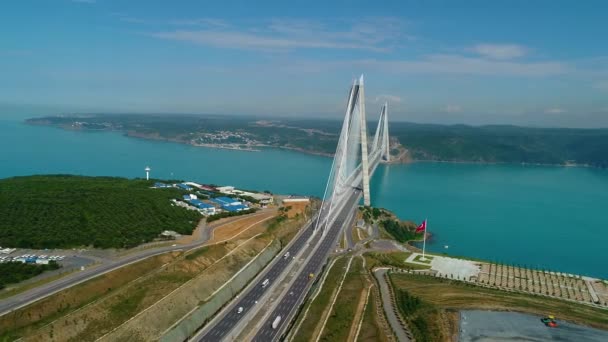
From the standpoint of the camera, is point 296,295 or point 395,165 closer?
point 296,295

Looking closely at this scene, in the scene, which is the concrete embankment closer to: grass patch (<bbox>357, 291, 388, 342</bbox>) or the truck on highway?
the truck on highway

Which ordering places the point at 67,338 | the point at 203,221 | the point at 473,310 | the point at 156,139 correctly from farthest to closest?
the point at 156,139 < the point at 203,221 < the point at 473,310 < the point at 67,338

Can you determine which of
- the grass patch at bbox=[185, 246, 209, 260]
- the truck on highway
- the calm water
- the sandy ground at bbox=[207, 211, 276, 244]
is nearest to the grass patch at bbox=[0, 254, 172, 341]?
the grass patch at bbox=[185, 246, 209, 260]

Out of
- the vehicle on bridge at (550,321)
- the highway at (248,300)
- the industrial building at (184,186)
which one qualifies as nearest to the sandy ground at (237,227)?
the highway at (248,300)

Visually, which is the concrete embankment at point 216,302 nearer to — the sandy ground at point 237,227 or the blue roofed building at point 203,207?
the sandy ground at point 237,227

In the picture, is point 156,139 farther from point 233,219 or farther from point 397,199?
point 233,219

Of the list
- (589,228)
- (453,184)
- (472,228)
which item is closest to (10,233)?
(472,228)
